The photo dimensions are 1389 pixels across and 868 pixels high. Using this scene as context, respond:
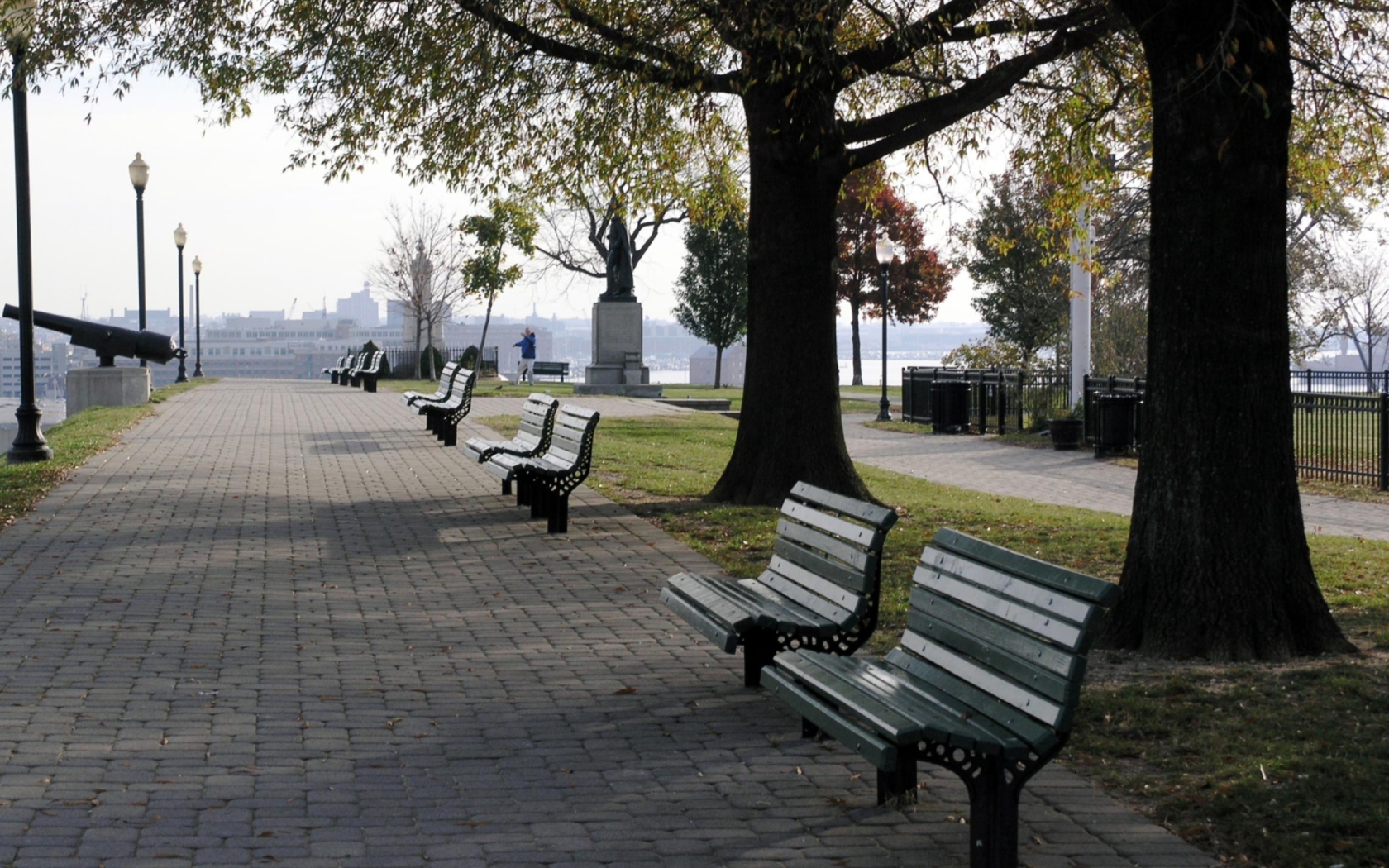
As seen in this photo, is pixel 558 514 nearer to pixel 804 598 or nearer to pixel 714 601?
pixel 714 601

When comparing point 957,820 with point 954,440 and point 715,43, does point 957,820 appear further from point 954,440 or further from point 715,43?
point 954,440

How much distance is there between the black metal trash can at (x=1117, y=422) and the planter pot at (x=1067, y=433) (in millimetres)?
1485

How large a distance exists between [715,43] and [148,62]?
16.9ft

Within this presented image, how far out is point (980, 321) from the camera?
54.8 meters

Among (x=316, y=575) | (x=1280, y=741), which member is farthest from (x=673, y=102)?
(x=1280, y=741)

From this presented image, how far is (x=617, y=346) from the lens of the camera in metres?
41.2

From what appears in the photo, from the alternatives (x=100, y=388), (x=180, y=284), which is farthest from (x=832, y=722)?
(x=180, y=284)

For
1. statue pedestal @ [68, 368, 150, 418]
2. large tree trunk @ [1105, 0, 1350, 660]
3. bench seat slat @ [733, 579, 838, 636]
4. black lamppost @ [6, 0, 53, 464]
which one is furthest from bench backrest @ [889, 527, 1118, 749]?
statue pedestal @ [68, 368, 150, 418]

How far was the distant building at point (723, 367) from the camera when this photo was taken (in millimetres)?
60656

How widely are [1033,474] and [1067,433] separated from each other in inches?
164

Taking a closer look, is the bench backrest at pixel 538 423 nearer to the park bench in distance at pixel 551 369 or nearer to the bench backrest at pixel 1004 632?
the bench backrest at pixel 1004 632

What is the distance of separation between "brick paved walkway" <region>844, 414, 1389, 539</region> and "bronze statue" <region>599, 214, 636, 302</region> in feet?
48.4

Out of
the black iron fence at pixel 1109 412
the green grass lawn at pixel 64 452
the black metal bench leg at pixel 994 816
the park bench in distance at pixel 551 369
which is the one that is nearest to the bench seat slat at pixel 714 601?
the black metal bench leg at pixel 994 816

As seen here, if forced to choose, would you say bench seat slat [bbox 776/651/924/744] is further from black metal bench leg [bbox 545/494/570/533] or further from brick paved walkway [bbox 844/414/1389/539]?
brick paved walkway [bbox 844/414/1389/539]
